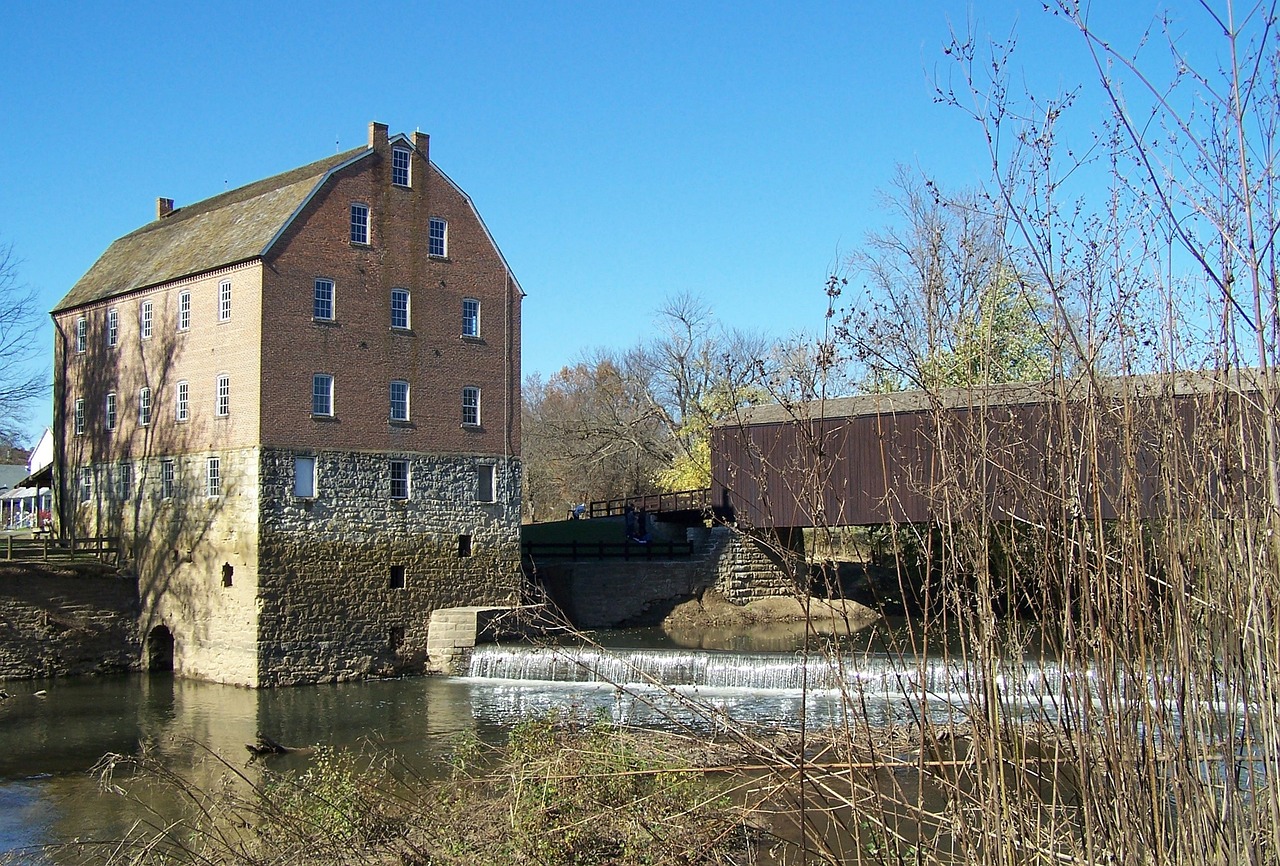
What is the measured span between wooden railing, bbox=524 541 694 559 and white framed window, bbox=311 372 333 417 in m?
8.45

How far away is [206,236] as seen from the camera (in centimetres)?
2920

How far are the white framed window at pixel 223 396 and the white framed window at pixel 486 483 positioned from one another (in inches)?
243

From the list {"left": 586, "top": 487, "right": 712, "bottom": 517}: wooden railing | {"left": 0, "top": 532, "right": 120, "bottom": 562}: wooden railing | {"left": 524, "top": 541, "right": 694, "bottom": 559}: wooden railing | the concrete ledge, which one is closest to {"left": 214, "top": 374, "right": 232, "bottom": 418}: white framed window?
{"left": 0, "top": 532, "right": 120, "bottom": 562}: wooden railing

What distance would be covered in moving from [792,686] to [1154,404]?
1787 centimetres

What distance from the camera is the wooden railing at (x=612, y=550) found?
34.2 metres

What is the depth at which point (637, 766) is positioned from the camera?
8281 millimetres

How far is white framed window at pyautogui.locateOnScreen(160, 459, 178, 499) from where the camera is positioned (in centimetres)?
2819

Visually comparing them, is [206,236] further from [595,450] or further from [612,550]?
[595,450]

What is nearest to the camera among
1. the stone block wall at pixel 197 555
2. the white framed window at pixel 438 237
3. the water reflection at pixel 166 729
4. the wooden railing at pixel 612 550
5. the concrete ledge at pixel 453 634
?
the water reflection at pixel 166 729

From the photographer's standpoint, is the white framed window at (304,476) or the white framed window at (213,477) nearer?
the white framed window at (304,476)

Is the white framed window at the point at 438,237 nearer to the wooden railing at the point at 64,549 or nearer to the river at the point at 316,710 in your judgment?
the river at the point at 316,710

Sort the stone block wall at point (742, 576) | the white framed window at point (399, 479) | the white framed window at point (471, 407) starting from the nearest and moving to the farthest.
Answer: the white framed window at point (399, 479) → the white framed window at point (471, 407) → the stone block wall at point (742, 576)

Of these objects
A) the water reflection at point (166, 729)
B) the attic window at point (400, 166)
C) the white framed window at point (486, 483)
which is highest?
the attic window at point (400, 166)

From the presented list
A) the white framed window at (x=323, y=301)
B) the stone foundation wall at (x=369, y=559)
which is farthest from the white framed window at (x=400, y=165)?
the stone foundation wall at (x=369, y=559)
